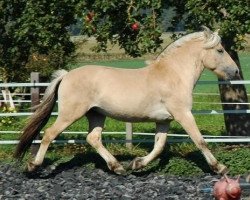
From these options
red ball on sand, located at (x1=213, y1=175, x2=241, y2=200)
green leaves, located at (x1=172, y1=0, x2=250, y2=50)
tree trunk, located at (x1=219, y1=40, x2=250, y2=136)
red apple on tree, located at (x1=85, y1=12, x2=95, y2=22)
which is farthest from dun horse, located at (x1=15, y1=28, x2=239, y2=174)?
red ball on sand, located at (x1=213, y1=175, x2=241, y2=200)

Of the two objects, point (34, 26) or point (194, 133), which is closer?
point (194, 133)

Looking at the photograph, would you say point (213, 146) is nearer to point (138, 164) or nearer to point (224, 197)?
point (138, 164)

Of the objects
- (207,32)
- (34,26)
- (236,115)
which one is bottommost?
(236,115)

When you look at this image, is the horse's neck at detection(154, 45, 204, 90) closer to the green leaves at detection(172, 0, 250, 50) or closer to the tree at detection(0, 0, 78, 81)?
the green leaves at detection(172, 0, 250, 50)

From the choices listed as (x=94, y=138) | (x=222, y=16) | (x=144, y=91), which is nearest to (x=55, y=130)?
(x=94, y=138)

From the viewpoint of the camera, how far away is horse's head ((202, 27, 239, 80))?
9.07 metres

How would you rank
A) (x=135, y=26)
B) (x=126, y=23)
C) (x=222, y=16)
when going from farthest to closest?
(x=126, y=23)
(x=222, y=16)
(x=135, y=26)

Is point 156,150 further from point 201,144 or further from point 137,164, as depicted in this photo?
point 201,144

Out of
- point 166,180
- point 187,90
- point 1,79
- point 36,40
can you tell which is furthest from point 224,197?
point 1,79

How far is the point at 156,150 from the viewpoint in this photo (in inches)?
356

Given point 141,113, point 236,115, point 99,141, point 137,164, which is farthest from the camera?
point 236,115

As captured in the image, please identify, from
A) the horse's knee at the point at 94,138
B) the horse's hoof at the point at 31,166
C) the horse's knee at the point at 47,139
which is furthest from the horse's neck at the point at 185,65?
the horse's hoof at the point at 31,166

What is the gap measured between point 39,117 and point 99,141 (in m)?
0.84

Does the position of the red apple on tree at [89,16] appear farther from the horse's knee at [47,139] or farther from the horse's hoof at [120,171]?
the horse's hoof at [120,171]
